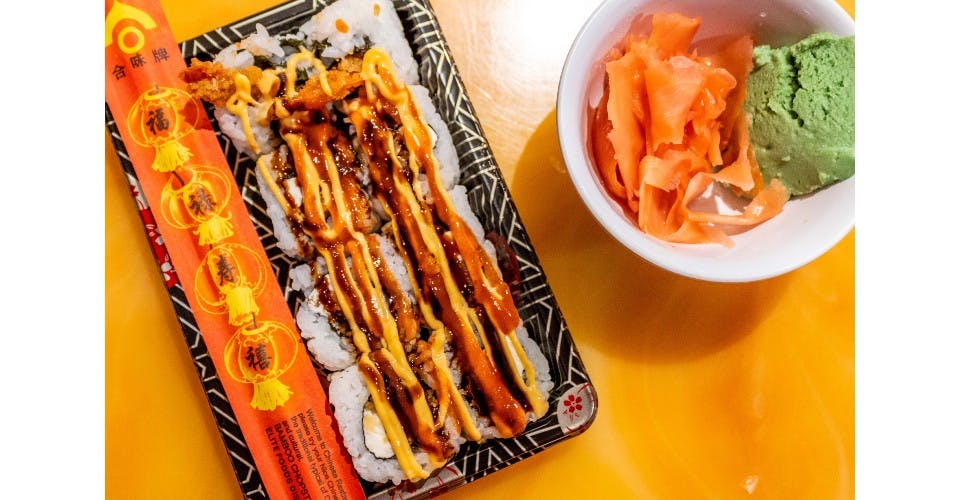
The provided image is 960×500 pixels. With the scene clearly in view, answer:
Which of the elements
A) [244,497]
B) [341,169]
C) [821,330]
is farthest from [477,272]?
[821,330]

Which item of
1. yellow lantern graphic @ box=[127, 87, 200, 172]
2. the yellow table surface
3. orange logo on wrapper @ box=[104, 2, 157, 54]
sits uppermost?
orange logo on wrapper @ box=[104, 2, 157, 54]

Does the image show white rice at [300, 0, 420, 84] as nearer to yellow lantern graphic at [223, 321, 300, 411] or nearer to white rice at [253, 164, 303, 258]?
white rice at [253, 164, 303, 258]

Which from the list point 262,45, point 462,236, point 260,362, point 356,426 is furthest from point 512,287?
point 262,45

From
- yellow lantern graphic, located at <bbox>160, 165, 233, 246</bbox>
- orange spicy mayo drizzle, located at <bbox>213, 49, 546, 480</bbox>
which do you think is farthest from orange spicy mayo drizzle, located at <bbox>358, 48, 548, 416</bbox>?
yellow lantern graphic, located at <bbox>160, 165, 233, 246</bbox>

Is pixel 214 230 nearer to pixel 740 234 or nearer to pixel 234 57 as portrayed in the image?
pixel 234 57

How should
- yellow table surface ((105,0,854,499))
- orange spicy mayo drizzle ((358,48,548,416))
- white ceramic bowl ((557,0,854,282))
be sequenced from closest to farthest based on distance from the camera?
white ceramic bowl ((557,0,854,282)), orange spicy mayo drizzle ((358,48,548,416)), yellow table surface ((105,0,854,499))
